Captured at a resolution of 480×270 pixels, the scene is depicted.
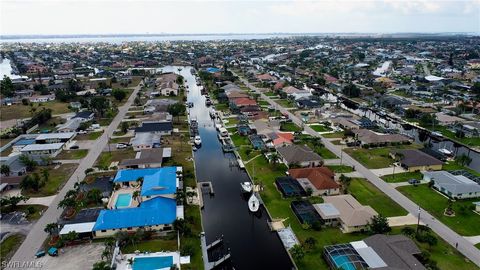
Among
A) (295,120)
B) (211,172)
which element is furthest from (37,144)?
(295,120)

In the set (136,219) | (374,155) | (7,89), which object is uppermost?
(7,89)

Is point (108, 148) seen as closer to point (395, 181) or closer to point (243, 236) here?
point (243, 236)

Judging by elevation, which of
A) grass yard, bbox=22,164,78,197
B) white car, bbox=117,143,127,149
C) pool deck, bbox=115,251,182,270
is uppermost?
white car, bbox=117,143,127,149

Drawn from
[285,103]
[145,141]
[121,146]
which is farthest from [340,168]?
[285,103]

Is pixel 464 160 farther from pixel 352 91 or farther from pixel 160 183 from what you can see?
pixel 352 91

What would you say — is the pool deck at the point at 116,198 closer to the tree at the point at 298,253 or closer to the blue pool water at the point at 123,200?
the blue pool water at the point at 123,200

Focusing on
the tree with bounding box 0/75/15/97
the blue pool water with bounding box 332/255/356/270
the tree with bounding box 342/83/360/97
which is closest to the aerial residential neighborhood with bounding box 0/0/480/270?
the blue pool water with bounding box 332/255/356/270

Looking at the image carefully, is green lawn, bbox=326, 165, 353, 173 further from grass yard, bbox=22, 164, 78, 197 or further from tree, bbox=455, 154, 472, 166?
grass yard, bbox=22, 164, 78, 197
